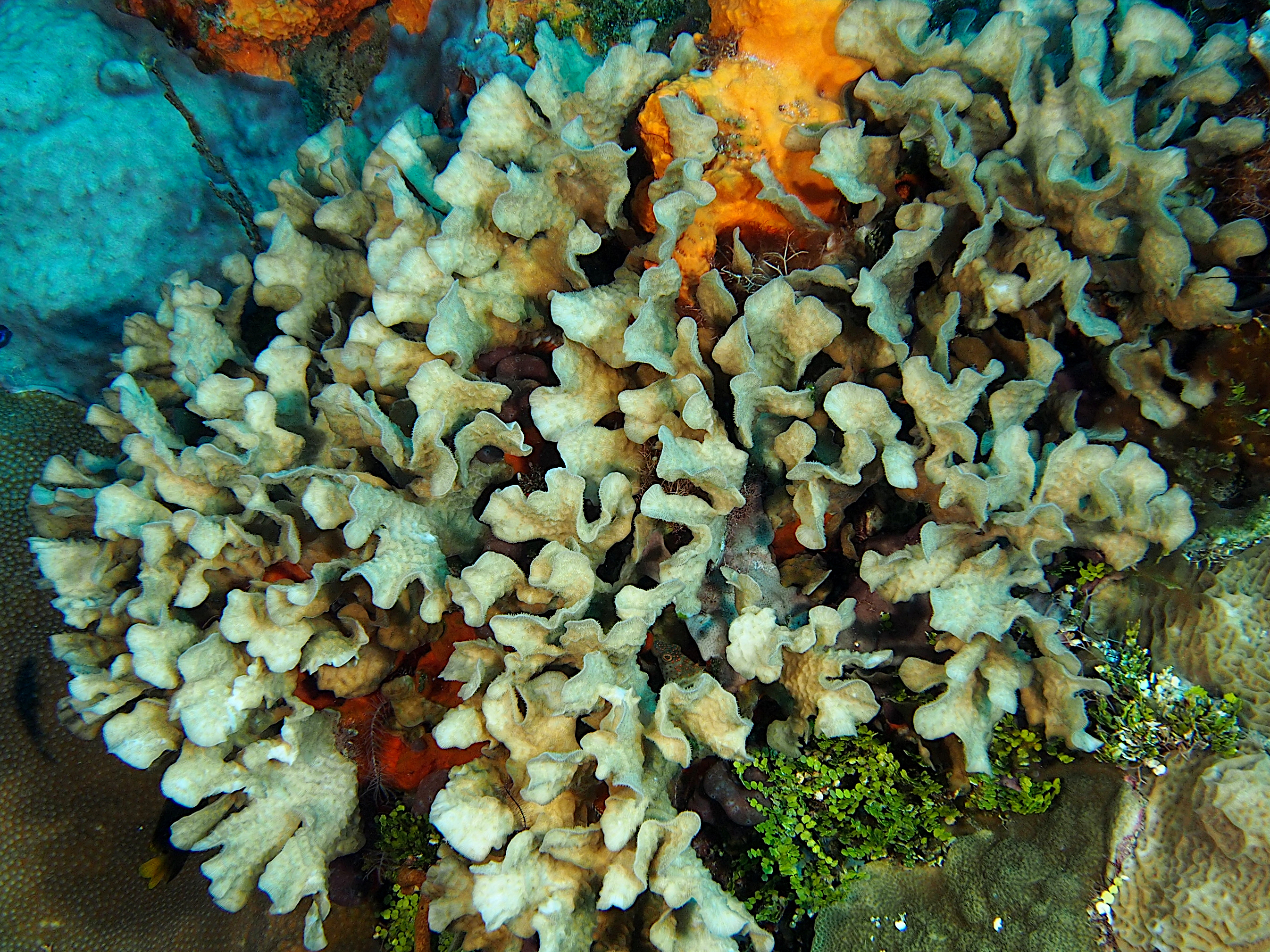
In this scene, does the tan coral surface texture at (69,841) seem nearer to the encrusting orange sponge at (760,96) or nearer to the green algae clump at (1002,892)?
the green algae clump at (1002,892)

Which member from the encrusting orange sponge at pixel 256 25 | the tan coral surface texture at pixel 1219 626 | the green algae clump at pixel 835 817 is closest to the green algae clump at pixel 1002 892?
the green algae clump at pixel 835 817

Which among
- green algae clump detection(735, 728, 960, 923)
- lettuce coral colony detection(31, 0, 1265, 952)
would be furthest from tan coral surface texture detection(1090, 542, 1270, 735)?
green algae clump detection(735, 728, 960, 923)

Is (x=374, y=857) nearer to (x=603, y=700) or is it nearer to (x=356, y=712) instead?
(x=356, y=712)

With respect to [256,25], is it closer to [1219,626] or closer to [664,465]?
[664,465]

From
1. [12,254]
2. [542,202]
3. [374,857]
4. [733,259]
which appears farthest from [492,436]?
[12,254]

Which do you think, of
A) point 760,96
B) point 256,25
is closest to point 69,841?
point 760,96

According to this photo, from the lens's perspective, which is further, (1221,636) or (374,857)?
(374,857)
